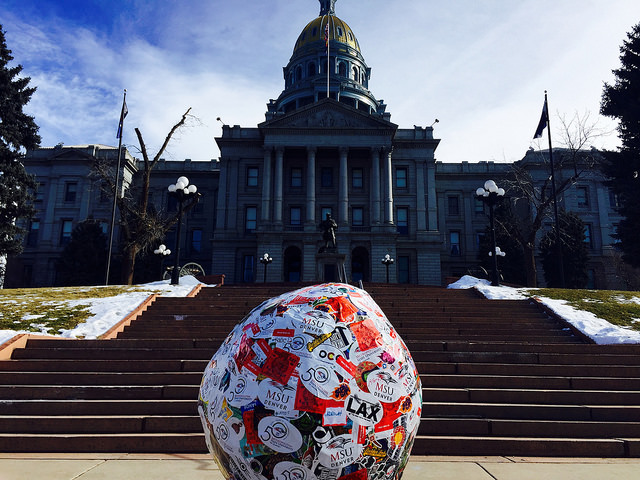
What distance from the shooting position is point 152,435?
618 centimetres

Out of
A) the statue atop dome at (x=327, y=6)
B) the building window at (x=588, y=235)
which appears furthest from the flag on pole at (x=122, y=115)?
the statue atop dome at (x=327, y=6)

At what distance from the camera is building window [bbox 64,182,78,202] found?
1977 inches

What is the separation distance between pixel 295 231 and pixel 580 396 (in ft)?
118

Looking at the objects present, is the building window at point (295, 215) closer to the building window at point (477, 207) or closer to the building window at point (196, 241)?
the building window at point (196, 241)

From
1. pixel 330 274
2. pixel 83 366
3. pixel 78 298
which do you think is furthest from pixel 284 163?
pixel 83 366

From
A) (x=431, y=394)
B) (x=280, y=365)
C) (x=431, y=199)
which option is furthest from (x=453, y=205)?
(x=280, y=365)

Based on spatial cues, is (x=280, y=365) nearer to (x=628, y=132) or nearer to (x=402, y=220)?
(x=628, y=132)

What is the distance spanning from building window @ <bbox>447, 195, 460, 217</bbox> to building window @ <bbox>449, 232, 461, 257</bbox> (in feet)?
8.36

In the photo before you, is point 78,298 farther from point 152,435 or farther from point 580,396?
point 580,396

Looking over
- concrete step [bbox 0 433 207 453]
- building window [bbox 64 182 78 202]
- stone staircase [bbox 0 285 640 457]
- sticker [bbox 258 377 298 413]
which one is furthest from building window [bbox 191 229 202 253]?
sticker [bbox 258 377 298 413]

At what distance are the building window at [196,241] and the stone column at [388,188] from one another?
22463 millimetres

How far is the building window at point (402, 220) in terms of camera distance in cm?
4597

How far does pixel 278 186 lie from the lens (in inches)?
1719

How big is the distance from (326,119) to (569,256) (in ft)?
93.0
